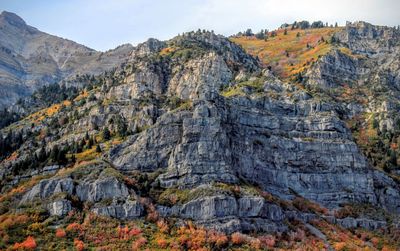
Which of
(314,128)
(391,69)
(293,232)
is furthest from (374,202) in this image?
(391,69)

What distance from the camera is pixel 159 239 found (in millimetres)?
81562

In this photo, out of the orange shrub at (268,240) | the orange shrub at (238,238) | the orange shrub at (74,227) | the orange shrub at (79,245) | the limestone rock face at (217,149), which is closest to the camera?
the orange shrub at (79,245)

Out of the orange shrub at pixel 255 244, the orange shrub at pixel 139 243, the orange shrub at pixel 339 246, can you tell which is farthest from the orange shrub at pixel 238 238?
the orange shrub at pixel 339 246

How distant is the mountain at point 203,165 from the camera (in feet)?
281

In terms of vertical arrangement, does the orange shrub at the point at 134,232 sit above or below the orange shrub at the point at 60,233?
below

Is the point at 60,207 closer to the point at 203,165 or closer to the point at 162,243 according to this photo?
the point at 162,243

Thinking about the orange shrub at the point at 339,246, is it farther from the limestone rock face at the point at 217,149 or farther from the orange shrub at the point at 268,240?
the orange shrub at the point at 268,240

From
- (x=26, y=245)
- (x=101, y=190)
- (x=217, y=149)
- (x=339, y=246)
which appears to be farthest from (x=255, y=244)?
(x=26, y=245)

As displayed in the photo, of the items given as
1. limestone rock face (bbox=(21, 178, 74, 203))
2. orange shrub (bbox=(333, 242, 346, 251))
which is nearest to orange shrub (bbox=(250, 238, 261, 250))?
orange shrub (bbox=(333, 242, 346, 251))

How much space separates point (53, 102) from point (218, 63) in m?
69.9

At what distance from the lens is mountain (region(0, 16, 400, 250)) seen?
85.6m

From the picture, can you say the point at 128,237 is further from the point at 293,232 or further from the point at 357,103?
the point at 357,103

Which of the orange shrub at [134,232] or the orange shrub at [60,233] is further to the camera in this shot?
the orange shrub at [134,232]

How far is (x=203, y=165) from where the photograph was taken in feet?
321
